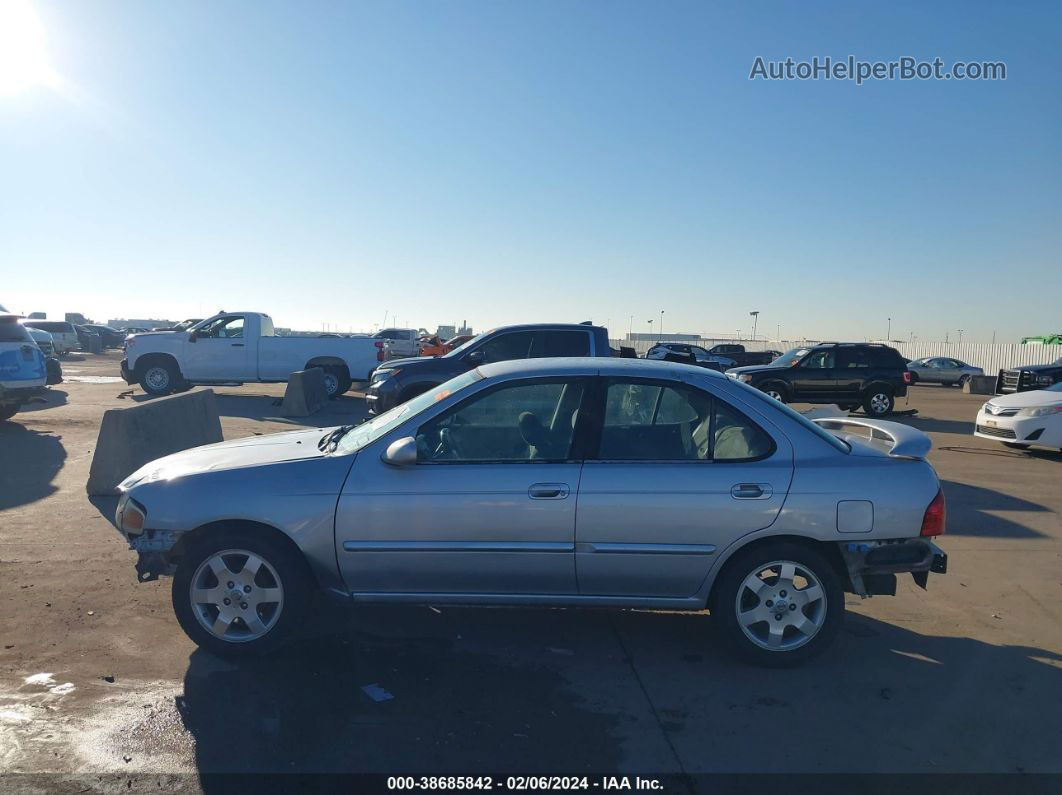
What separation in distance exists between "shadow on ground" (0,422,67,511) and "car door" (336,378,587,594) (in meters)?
5.40

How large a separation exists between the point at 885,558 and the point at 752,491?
0.86m

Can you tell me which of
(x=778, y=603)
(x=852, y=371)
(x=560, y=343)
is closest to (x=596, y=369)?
(x=778, y=603)

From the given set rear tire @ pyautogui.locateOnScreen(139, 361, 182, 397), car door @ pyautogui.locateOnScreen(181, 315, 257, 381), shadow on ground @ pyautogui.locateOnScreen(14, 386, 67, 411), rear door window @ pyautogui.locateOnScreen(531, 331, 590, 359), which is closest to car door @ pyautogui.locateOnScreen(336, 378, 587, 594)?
rear door window @ pyautogui.locateOnScreen(531, 331, 590, 359)

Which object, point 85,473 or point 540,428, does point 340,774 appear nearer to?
point 540,428

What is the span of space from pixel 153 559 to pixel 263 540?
677 millimetres

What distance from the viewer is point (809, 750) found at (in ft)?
12.2

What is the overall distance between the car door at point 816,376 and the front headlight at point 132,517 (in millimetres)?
17058

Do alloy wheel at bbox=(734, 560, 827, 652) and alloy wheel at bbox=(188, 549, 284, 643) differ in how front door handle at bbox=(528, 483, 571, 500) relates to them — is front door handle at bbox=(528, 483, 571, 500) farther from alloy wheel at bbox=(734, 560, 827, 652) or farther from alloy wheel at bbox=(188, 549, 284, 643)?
alloy wheel at bbox=(188, 549, 284, 643)

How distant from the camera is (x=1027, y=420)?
490 inches

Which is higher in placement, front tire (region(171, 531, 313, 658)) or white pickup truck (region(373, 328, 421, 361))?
white pickup truck (region(373, 328, 421, 361))

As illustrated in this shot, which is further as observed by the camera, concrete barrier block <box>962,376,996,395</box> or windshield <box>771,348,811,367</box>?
concrete barrier block <box>962,376,996,395</box>

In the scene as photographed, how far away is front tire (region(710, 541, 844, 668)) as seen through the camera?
4492mm

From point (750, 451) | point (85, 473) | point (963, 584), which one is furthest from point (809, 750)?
point (85, 473)

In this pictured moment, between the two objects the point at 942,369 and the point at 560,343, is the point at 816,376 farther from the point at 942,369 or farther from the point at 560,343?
the point at 942,369
